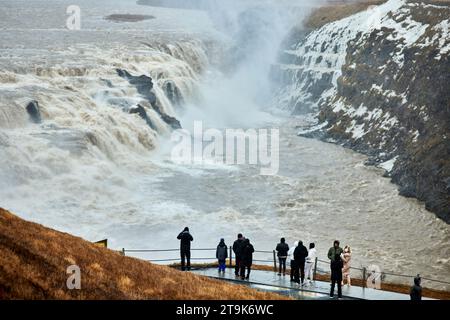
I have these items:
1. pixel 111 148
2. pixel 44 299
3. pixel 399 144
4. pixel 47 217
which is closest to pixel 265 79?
pixel 399 144

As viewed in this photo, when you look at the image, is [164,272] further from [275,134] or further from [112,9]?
[112,9]

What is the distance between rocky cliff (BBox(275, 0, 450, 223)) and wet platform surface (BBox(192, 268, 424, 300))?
721 inches

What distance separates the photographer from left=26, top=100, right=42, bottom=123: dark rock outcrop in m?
40.1

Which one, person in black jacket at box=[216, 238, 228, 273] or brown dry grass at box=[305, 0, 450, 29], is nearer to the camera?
person in black jacket at box=[216, 238, 228, 273]

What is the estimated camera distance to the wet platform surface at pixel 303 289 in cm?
1677

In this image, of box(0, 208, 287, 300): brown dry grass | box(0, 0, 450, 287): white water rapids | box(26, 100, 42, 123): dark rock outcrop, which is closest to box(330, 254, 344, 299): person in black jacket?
box(0, 208, 287, 300): brown dry grass

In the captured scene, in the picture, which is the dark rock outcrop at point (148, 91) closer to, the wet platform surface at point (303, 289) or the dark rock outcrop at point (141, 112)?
the dark rock outcrop at point (141, 112)

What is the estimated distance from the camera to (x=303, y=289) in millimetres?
17344

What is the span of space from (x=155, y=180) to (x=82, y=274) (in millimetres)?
25826

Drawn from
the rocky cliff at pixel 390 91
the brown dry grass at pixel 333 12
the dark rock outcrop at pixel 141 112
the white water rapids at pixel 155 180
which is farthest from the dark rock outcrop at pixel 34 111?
the brown dry grass at pixel 333 12

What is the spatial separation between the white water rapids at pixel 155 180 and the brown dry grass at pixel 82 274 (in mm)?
12064

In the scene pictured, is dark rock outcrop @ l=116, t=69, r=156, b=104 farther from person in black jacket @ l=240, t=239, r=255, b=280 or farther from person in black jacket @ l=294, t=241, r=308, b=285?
person in black jacket @ l=294, t=241, r=308, b=285

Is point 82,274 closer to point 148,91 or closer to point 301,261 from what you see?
point 301,261

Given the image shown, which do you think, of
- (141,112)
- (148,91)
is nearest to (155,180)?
(141,112)
